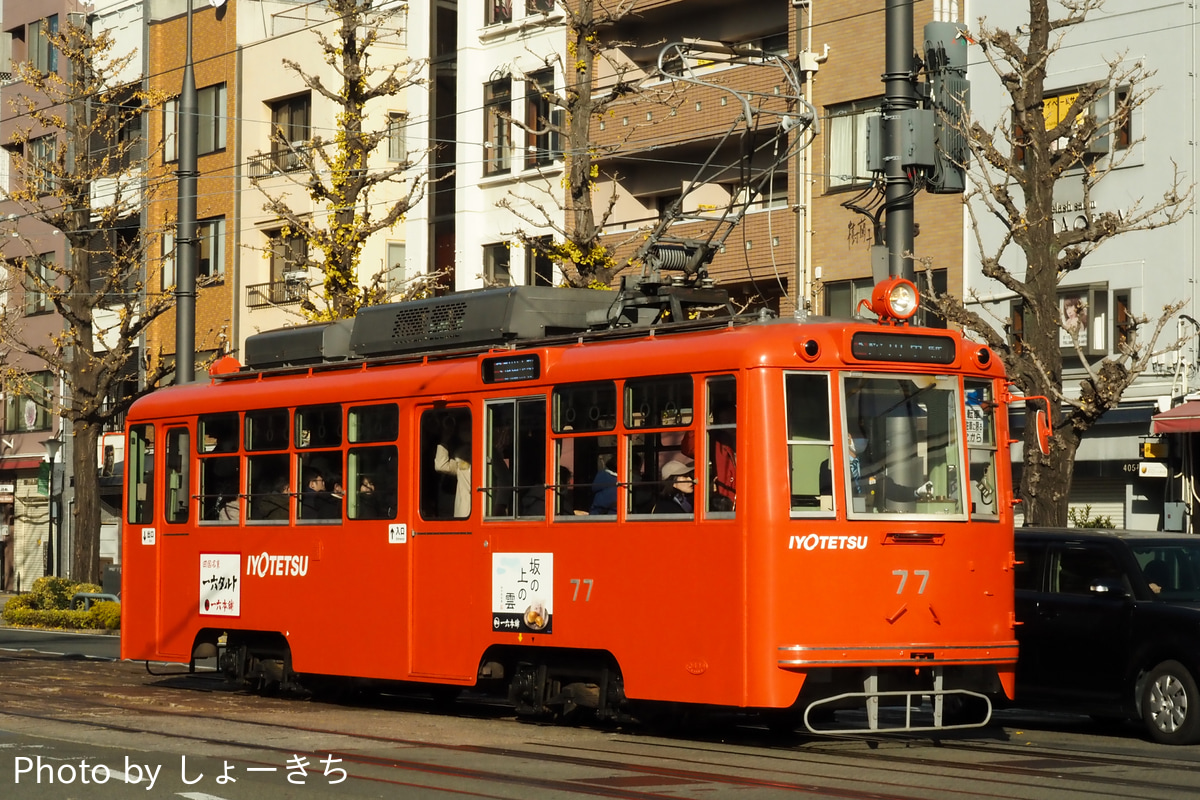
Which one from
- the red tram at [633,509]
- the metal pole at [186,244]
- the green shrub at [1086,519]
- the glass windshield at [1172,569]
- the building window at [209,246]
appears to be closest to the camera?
the red tram at [633,509]

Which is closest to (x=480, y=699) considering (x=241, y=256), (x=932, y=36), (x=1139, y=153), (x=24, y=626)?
(x=932, y=36)

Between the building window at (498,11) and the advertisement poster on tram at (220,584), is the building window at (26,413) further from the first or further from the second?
the advertisement poster on tram at (220,584)

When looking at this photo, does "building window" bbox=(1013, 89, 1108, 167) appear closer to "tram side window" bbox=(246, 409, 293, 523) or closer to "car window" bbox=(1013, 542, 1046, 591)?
"car window" bbox=(1013, 542, 1046, 591)

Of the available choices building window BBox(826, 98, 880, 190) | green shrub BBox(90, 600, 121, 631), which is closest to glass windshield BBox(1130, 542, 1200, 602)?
building window BBox(826, 98, 880, 190)

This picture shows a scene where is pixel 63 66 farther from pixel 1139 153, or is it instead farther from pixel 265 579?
pixel 265 579

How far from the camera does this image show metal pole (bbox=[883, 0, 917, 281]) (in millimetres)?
15477

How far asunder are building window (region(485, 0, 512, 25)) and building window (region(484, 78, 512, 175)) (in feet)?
4.69

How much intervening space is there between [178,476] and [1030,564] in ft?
27.2

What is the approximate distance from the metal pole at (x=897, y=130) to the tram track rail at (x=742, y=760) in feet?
14.1

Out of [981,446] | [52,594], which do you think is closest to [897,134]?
[981,446]

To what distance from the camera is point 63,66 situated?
1956 inches

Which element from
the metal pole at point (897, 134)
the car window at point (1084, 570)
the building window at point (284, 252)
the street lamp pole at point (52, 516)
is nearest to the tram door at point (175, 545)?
the metal pole at point (897, 134)

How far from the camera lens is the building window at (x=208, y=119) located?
144ft

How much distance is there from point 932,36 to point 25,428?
128 ft
